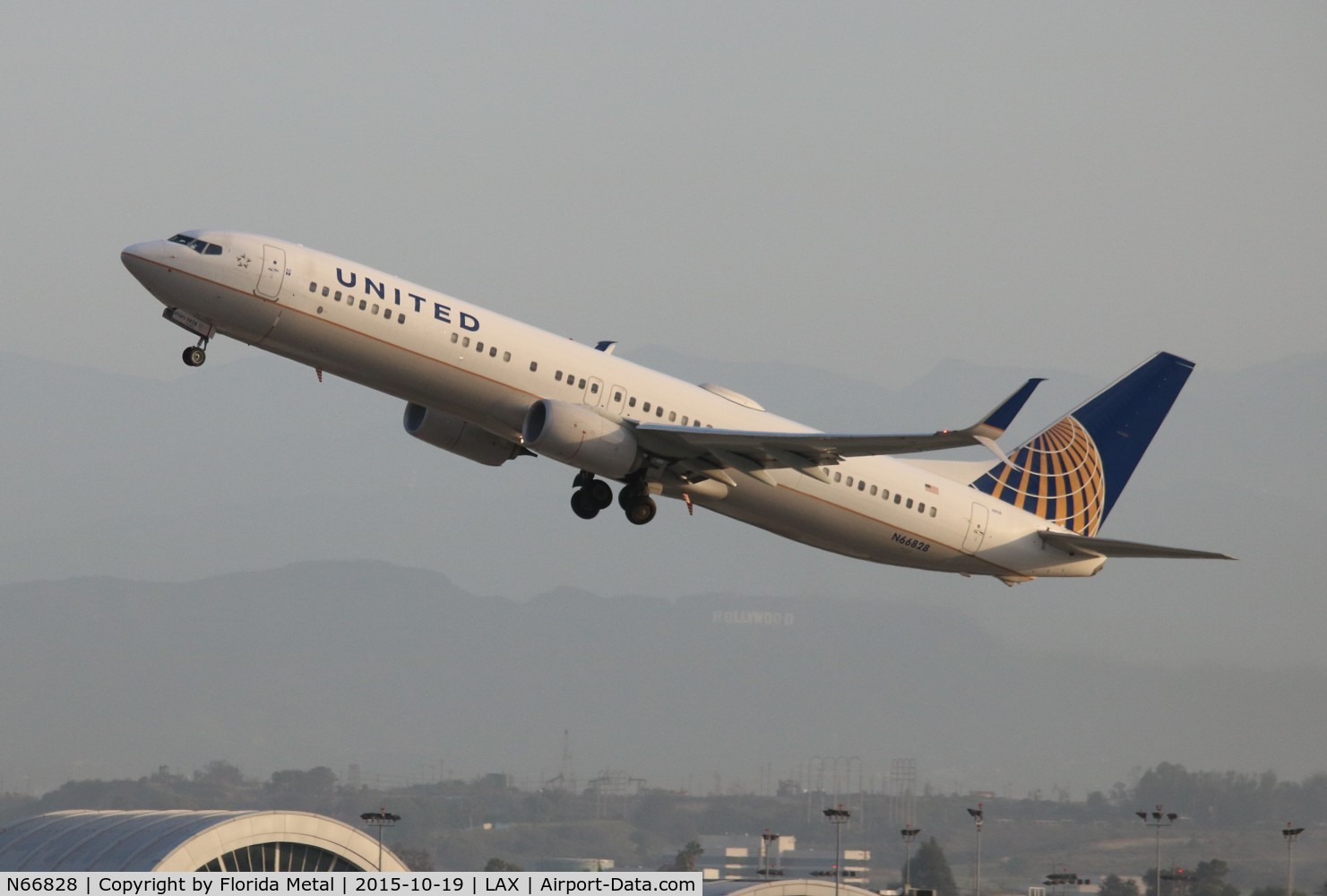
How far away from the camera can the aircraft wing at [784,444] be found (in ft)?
131

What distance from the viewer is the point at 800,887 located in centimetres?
6419

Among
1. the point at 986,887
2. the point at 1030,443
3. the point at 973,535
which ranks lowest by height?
the point at 986,887

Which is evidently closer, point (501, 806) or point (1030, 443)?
point (1030, 443)

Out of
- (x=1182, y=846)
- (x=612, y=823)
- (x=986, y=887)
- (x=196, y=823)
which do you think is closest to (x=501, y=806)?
(x=612, y=823)

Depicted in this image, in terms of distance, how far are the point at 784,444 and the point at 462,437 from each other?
9.33 metres

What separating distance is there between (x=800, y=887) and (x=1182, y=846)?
68.9 m

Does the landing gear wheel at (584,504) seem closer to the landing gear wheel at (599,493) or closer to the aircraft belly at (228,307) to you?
the landing gear wheel at (599,493)

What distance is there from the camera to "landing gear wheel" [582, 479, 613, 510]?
155 ft

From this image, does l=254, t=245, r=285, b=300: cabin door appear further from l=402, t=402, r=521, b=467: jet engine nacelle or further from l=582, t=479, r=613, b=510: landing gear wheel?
l=582, t=479, r=613, b=510: landing gear wheel

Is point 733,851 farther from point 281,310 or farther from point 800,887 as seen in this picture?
point 281,310

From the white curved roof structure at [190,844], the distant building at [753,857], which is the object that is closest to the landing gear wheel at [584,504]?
the white curved roof structure at [190,844]

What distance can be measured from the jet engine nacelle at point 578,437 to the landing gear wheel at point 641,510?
73.1 inches

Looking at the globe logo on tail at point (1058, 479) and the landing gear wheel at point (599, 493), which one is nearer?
the landing gear wheel at point (599, 493)

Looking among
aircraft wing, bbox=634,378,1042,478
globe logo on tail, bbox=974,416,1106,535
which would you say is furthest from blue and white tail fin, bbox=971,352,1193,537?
aircraft wing, bbox=634,378,1042,478
